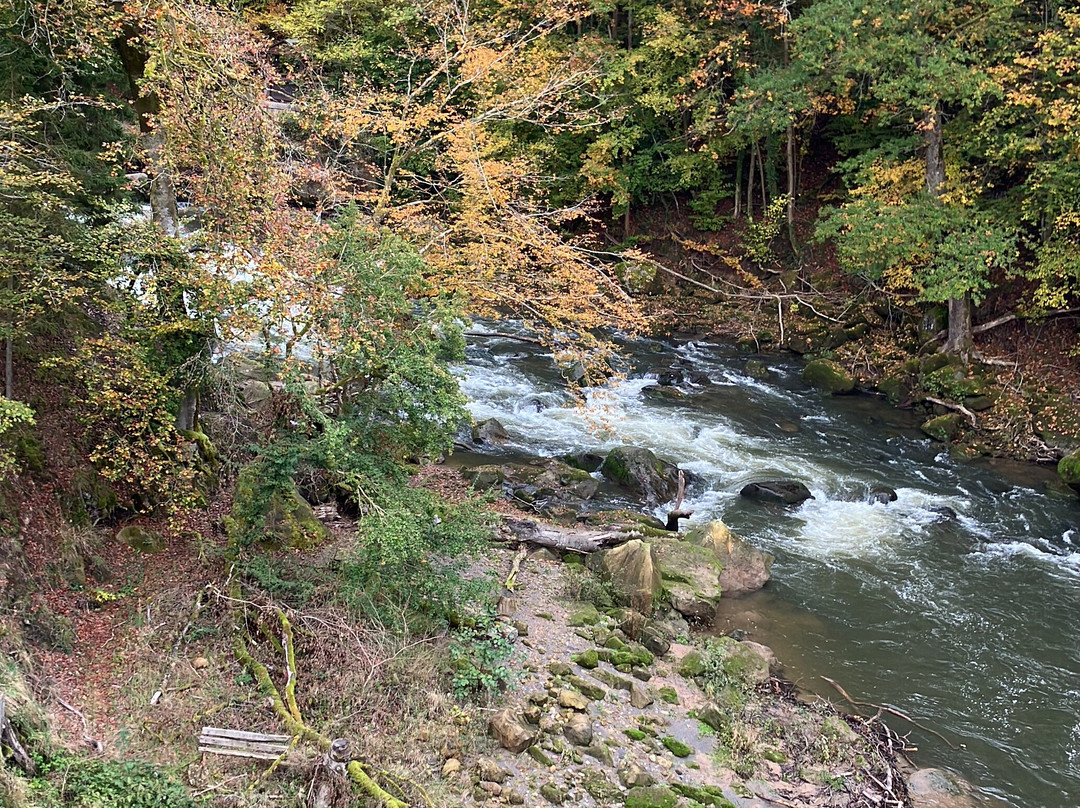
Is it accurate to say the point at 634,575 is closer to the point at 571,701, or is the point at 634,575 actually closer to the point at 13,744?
the point at 571,701

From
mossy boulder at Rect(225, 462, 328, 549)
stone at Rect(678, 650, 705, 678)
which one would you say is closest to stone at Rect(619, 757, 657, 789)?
stone at Rect(678, 650, 705, 678)

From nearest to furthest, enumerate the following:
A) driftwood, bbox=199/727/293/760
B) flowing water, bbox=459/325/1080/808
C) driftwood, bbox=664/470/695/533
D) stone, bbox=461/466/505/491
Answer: driftwood, bbox=199/727/293/760
flowing water, bbox=459/325/1080/808
driftwood, bbox=664/470/695/533
stone, bbox=461/466/505/491

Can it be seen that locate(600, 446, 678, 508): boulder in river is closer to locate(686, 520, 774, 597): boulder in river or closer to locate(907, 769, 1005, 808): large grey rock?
locate(686, 520, 774, 597): boulder in river

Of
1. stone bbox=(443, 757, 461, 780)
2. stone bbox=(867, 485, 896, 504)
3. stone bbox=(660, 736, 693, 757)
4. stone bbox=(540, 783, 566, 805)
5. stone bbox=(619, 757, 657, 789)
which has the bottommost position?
stone bbox=(867, 485, 896, 504)

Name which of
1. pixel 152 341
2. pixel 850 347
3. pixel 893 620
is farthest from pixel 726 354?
Result: pixel 152 341

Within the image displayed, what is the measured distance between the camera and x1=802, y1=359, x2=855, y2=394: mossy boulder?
20.1m

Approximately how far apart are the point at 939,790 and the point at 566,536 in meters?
5.72

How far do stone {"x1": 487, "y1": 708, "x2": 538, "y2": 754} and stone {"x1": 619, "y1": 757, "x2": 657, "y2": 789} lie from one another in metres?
0.88

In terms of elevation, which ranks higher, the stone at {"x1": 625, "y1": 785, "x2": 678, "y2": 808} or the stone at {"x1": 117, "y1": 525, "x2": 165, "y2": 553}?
the stone at {"x1": 117, "y1": 525, "x2": 165, "y2": 553}

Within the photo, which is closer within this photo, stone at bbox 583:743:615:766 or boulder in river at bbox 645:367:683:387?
stone at bbox 583:743:615:766

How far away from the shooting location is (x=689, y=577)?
11211 mm

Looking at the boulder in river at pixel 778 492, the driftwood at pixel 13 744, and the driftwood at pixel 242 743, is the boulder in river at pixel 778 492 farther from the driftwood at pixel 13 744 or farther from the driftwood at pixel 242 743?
the driftwood at pixel 13 744

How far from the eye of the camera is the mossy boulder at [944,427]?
17375 mm

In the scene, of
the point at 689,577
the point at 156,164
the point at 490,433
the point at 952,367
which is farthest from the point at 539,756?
the point at 952,367
